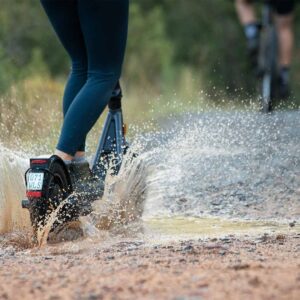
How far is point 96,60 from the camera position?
4.08 metres

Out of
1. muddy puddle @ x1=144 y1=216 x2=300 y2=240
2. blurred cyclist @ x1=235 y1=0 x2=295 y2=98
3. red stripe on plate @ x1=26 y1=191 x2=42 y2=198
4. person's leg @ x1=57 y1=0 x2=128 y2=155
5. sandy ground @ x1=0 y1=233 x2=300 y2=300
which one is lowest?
sandy ground @ x1=0 y1=233 x2=300 y2=300

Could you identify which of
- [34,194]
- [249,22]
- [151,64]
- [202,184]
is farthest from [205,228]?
[151,64]

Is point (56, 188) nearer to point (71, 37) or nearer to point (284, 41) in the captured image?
point (71, 37)

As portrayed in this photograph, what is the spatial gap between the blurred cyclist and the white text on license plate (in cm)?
410

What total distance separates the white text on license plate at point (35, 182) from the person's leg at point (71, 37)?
16.1 inches

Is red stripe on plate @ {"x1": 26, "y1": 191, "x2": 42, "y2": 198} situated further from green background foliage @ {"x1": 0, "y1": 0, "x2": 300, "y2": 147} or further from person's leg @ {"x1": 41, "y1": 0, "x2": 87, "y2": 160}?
green background foliage @ {"x1": 0, "y1": 0, "x2": 300, "y2": 147}

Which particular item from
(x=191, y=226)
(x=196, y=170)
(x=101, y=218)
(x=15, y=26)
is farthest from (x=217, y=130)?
(x=15, y=26)

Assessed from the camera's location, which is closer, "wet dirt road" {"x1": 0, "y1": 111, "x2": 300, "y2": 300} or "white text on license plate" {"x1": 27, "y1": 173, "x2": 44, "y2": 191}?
"wet dirt road" {"x1": 0, "y1": 111, "x2": 300, "y2": 300}

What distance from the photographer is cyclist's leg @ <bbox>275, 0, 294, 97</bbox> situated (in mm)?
8248

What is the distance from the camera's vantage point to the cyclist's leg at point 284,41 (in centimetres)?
825

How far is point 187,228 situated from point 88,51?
109 cm

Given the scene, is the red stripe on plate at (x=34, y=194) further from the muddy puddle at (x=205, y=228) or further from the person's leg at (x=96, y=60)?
the muddy puddle at (x=205, y=228)

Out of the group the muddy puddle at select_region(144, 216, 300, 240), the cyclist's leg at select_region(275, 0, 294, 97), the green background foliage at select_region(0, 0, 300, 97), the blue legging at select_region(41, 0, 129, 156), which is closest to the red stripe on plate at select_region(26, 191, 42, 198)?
the blue legging at select_region(41, 0, 129, 156)

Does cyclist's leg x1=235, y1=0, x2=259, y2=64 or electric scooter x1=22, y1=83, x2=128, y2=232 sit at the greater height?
cyclist's leg x1=235, y1=0, x2=259, y2=64
